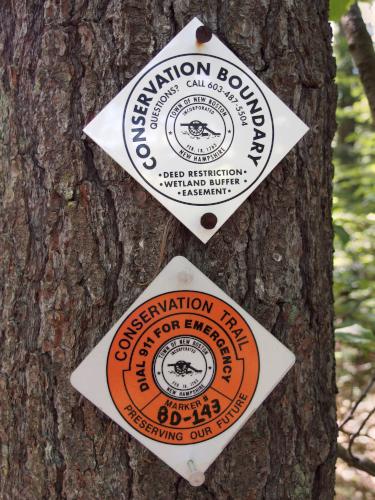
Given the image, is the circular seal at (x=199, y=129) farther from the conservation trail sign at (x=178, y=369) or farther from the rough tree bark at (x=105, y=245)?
the conservation trail sign at (x=178, y=369)

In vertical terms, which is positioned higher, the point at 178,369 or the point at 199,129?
the point at 199,129

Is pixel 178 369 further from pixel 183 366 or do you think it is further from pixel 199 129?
pixel 199 129

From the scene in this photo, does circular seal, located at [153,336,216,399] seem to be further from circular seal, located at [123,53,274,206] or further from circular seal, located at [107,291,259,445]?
circular seal, located at [123,53,274,206]

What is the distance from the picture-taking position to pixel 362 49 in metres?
2.22

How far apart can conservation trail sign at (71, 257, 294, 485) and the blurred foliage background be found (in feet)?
2.80

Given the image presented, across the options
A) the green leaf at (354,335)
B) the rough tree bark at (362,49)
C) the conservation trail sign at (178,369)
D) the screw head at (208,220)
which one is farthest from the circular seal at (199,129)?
the rough tree bark at (362,49)

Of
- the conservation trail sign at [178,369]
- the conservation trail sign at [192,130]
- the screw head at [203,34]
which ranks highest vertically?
the screw head at [203,34]

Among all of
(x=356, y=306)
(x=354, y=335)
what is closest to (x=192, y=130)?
(x=354, y=335)

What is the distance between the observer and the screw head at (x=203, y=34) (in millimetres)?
992

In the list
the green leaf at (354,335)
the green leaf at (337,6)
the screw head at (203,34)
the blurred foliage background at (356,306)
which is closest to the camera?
the screw head at (203,34)

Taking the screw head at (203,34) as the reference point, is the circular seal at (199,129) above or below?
below

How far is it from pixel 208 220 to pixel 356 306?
3111mm

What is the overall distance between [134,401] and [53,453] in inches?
8.0

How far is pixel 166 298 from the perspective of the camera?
1.01 metres
